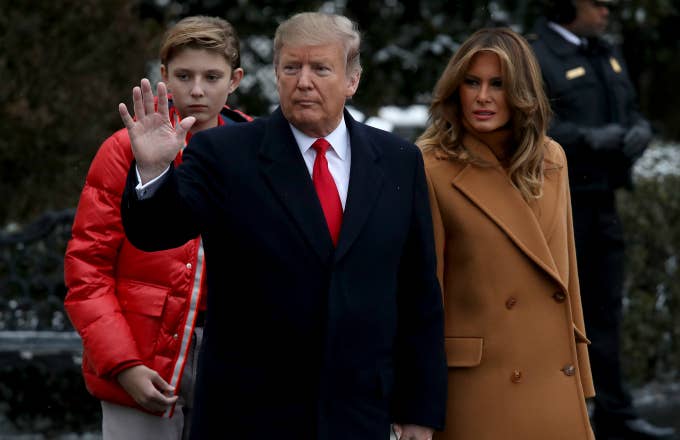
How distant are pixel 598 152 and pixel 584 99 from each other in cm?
→ 28

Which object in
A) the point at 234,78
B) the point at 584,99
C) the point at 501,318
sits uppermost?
the point at 584,99

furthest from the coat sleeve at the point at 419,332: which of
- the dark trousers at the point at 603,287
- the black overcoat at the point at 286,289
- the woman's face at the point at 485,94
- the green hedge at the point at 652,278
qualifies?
Result: the green hedge at the point at 652,278

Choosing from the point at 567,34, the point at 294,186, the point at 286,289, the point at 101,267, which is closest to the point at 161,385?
the point at 101,267

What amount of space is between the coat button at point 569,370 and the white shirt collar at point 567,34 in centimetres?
281

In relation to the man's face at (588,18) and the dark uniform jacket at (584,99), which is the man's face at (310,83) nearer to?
the dark uniform jacket at (584,99)

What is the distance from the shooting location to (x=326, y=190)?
3.51 metres

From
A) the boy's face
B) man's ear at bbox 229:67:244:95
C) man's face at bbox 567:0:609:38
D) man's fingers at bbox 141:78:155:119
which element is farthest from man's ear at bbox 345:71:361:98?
man's face at bbox 567:0:609:38

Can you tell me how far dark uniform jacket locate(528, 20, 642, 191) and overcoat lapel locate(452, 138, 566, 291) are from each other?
220 centimetres

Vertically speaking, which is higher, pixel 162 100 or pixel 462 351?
pixel 162 100

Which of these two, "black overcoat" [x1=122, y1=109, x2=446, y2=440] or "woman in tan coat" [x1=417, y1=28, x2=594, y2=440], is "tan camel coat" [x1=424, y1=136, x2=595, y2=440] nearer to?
"woman in tan coat" [x1=417, y1=28, x2=594, y2=440]

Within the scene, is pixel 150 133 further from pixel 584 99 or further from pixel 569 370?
pixel 584 99

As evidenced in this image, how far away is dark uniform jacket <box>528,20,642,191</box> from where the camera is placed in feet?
20.8

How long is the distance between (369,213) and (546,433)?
103cm

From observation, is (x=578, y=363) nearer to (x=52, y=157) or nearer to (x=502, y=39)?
(x=502, y=39)
